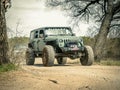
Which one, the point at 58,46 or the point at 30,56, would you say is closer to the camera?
the point at 58,46

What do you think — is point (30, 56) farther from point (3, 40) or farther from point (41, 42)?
point (3, 40)

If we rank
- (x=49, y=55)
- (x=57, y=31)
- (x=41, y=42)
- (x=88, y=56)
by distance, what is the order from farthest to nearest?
(x=57, y=31), (x=41, y=42), (x=88, y=56), (x=49, y=55)

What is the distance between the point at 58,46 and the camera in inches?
823

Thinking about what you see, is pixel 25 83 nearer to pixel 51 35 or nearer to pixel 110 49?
pixel 51 35

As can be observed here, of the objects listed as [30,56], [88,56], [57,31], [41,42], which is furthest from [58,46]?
[30,56]

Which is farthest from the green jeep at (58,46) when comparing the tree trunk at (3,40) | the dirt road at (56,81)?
the dirt road at (56,81)

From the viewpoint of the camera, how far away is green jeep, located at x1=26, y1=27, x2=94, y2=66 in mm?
→ 20625

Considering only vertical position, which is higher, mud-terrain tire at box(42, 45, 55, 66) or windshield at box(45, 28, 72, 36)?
windshield at box(45, 28, 72, 36)

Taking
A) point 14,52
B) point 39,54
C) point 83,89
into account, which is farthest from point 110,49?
point 83,89

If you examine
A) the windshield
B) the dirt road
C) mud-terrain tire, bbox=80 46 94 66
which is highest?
the windshield

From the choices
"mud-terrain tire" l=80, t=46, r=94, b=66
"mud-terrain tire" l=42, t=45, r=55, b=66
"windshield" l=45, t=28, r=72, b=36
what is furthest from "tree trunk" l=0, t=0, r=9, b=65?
"windshield" l=45, t=28, r=72, b=36

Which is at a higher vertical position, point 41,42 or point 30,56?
point 41,42

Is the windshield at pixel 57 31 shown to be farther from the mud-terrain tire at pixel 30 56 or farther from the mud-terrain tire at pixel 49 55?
the mud-terrain tire at pixel 49 55

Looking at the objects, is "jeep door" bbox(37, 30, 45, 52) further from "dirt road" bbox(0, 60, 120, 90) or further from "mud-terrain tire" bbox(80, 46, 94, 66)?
"dirt road" bbox(0, 60, 120, 90)
